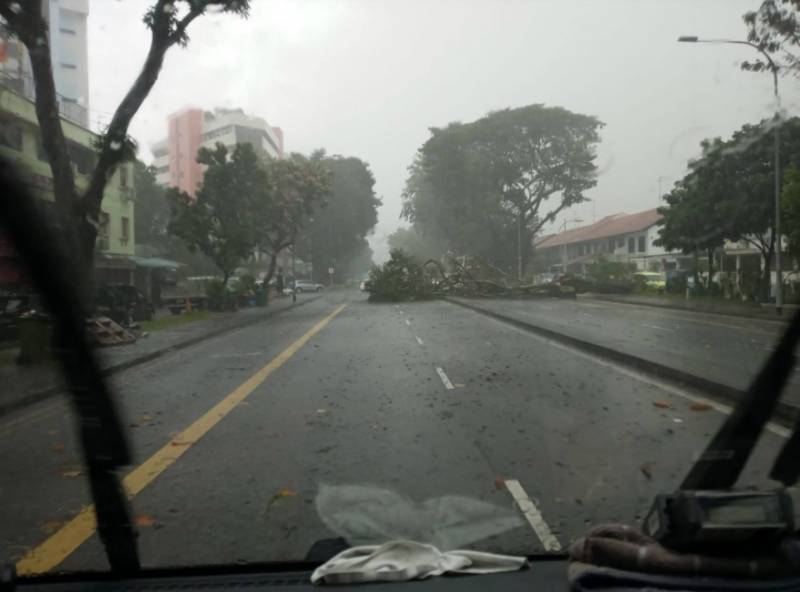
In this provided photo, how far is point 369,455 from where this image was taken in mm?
6371

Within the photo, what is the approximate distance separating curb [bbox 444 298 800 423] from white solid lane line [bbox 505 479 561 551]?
123cm

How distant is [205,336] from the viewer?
2141 centimetres

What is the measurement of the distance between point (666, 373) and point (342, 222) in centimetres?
4442

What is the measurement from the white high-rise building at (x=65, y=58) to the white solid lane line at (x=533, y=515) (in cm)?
527

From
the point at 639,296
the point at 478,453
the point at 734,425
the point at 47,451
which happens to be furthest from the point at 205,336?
the point at 639,296

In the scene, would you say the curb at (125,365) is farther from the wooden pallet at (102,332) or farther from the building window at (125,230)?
the building window at (125,230)

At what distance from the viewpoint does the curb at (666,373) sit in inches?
250

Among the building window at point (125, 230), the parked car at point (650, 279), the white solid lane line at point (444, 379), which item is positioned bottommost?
the white solid lane line at point (444, 379)

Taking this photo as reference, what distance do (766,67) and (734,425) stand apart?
15.8 feet

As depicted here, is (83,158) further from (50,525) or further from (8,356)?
(50,525)

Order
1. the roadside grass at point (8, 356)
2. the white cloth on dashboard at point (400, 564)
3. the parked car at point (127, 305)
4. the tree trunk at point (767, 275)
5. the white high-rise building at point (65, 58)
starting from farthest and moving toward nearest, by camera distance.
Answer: the tree trunk at point (767, 275) → the parked car at point (127, 305) → the roadside grass at point (8, 356) → the white high-rise building at point (65, 58) → the white cloth on dashboard at point (400, 564)

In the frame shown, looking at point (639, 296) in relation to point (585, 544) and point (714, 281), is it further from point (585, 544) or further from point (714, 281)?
point (585, 544)

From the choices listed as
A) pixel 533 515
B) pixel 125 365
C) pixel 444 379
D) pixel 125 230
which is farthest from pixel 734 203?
pixel 533 515

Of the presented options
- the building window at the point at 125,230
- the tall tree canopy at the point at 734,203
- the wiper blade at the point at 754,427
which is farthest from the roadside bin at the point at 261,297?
the wiper blade at the point at 754,427
